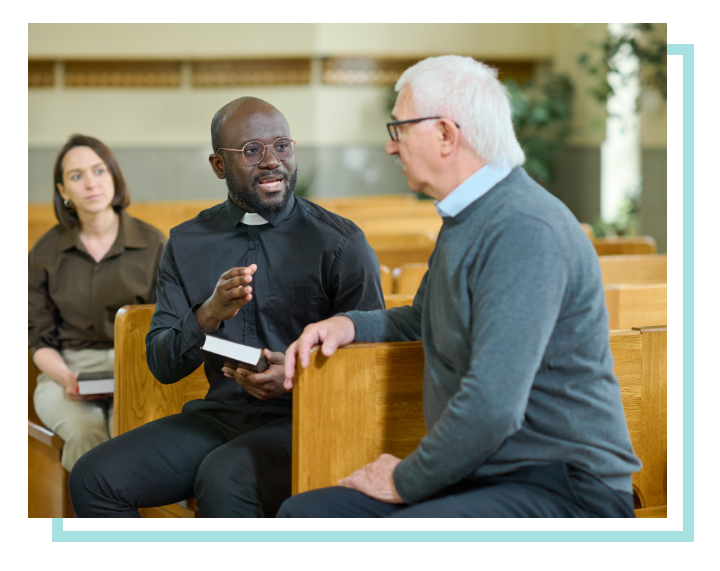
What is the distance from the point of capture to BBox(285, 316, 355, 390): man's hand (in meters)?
1.66

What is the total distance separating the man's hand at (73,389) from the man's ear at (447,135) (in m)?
1.69

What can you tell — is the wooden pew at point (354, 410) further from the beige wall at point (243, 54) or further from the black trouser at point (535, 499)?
the beige wall at point (243, 54)

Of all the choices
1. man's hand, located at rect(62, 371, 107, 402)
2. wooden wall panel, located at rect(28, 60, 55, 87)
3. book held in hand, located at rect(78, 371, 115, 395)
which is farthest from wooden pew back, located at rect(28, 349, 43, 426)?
wooden wall panel, located at rect(28, 60, 55, 87)

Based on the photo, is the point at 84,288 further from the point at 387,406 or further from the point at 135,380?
the point at 387,406

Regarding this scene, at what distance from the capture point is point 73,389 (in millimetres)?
2693

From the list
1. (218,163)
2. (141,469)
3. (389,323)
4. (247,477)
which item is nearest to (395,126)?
(389,323)

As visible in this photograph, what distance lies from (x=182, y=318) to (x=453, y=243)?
82 cm

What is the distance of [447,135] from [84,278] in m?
1.80

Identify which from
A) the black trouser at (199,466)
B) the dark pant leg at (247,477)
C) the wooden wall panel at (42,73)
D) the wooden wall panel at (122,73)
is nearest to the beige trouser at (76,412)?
the black trouser at (199,466)

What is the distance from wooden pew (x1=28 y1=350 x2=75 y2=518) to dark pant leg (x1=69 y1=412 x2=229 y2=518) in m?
0.81

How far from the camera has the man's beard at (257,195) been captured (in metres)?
2.06
